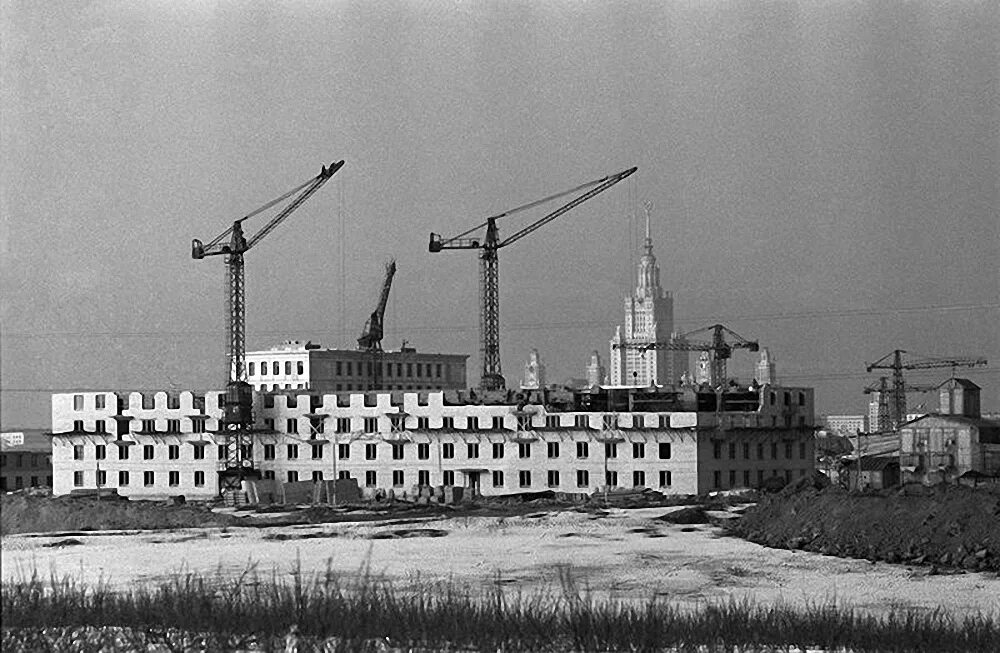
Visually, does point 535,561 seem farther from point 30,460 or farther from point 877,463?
point 30,460

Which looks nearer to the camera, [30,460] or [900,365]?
[30,460]

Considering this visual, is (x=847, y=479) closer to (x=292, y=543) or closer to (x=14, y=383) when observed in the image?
(x=292, y=543)

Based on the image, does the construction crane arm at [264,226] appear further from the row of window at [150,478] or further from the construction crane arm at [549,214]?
the row of window at [150,478]

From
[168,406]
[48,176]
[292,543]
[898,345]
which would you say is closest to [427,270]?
[168,406]

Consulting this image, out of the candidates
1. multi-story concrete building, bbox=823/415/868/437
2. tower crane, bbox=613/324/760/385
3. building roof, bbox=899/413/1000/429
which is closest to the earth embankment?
building roof, bbox=899/413/1000/429

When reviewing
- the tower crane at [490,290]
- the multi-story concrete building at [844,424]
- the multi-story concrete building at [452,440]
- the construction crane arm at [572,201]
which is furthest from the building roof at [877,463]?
the tower crane at [490,290]

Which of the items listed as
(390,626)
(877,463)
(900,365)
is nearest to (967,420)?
(877,463)
